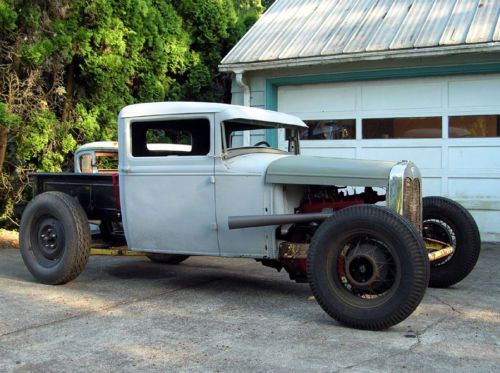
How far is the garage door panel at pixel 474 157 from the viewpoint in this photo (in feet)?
29.6

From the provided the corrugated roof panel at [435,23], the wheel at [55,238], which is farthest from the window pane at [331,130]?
the wheel at [55,238]

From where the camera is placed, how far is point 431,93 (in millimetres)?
9406

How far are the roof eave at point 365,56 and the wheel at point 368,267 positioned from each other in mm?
5186

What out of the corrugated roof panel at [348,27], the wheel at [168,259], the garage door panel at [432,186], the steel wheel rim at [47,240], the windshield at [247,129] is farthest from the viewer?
the corrugated roof panel at [348,27]

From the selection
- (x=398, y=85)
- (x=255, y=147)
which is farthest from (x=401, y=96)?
(x=255, y=147)

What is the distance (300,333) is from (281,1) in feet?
30.8

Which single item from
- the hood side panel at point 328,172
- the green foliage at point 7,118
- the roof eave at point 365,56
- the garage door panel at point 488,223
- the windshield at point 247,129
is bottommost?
the garage door panel at point 488,223

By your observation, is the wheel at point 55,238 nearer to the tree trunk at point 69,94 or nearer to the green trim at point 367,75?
the tree trunk at point 69,94

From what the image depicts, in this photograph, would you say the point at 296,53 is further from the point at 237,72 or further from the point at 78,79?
the point at 78,79

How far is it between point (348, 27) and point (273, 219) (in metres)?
6.25

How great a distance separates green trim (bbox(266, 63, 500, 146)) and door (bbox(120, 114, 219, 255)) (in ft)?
14.2

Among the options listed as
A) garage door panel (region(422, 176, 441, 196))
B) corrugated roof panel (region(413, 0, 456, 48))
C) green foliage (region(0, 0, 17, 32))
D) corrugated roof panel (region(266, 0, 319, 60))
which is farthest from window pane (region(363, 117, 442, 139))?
green foliage (region(0, 0, 17, 32))

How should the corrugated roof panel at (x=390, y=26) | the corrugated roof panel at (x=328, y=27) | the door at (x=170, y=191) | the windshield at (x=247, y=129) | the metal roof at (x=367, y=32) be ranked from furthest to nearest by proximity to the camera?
1. the corrugated roof panel at (x=328, y=27)
2. the corrugated roof panel at (x=390, y=26)
3. the metal roof at (x=367, y=32)
4. the windshield at (x=247, y=129)
5. the door at (x=170, y=191)

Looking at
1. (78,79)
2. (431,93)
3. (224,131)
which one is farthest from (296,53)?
(224,131)
